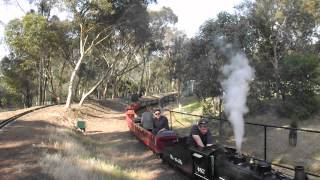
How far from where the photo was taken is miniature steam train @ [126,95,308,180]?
825cm

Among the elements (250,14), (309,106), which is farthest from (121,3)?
(309,106)

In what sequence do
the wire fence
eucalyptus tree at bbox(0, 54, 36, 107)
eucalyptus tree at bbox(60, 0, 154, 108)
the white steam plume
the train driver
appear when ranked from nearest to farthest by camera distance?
the white steam plume < the train driver < the wire fence < eucalyptus tree at bbox(60, 0, 154, 108) < eucalyptus tree at bbox(0, 54, 36, 107)

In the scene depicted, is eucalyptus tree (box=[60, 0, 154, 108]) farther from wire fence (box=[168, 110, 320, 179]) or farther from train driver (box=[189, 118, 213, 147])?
train driver (box=[189, 118, 213, 147])

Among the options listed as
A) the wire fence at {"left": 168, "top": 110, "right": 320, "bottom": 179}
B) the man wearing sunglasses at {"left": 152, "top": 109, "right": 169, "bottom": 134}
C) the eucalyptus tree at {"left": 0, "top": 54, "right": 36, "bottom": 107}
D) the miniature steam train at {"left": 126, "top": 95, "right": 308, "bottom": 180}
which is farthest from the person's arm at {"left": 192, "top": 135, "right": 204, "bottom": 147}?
the eucalyptus tree at {"left": 0, "top": 54, "right": 36, "bottom": 107}

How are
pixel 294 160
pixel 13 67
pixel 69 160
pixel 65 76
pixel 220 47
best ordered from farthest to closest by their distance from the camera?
pixel 65 76 < pixel 13 67 < pixel 220 47 < pixel 294 160 < pixel 69 160

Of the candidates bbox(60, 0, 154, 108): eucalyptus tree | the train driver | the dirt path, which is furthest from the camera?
bbox(60, 0, 154, 108): eucalyptus tree

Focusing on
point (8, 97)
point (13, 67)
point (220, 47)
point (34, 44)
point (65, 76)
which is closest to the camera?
point (220, 47)

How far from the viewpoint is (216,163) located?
10.0m

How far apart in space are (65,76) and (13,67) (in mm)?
13022

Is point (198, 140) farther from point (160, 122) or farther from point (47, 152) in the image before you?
point (47, 152)

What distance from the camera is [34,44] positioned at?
4456 cm

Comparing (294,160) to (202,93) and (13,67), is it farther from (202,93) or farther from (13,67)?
(13,67)

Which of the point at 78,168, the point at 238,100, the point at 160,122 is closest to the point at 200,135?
the point at 238,100

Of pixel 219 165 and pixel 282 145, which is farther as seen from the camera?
pixel 282 145
